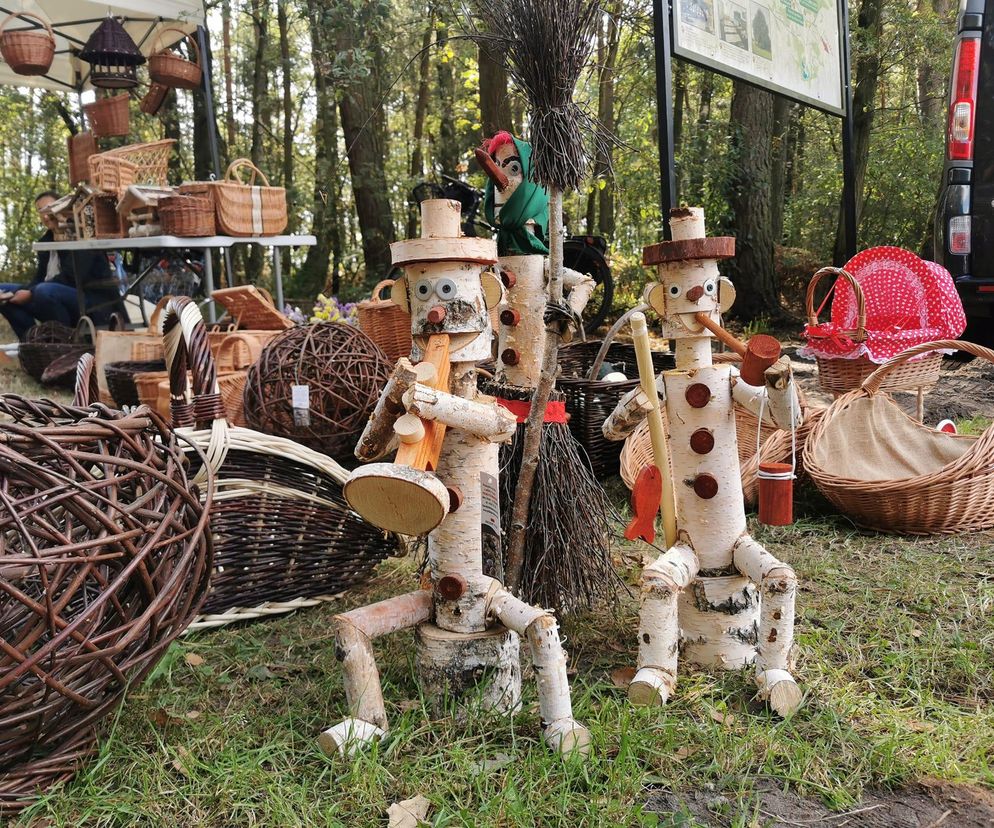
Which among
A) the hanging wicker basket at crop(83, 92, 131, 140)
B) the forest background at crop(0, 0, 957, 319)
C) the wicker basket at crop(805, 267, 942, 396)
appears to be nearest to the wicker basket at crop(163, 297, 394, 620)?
the wicker basket at crop(805, 267, 942, 396)

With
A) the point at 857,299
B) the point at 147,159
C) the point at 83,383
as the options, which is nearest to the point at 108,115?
the point at 147,159

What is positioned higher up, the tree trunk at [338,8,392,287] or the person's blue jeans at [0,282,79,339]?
the tree trunk at [338,8,392,287]

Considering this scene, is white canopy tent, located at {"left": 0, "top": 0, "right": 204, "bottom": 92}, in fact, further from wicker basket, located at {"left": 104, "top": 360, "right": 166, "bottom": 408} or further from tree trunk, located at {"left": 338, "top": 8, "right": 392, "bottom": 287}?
wicker basket, located at {"left": 104, "top": 360, "right": 166, "bottom": 408}

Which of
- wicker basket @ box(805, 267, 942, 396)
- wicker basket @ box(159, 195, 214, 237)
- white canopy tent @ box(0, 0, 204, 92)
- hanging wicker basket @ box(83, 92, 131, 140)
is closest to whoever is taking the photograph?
wicker basket @ box(805, 267, 942, 396)

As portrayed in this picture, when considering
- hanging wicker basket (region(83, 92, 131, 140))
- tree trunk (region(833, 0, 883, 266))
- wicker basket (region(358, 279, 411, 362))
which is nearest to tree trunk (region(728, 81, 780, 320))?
tree trunk (region(833, 0, 883, 266))

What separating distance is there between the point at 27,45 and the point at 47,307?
7.33ft

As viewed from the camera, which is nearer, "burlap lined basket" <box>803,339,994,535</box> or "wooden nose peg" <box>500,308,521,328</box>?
"wooden nose peg" <box>500,308,521,328</box>

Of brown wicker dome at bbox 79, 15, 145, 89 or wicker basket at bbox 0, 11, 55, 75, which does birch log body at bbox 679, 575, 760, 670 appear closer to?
brown wicker dome at bbox 79, 15, 145, 89

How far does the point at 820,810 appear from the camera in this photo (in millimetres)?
1508

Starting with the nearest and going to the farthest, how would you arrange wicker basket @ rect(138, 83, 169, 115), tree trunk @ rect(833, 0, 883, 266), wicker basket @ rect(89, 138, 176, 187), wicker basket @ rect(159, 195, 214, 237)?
wicker basket @ rect(159, 195, 214, 237)
wicker basket @ rect(89, 138, 176, 187)
wicker basket @ rect(138, 83, 169, 115)
tree trunk @ rect(833, 0, 883, 266)

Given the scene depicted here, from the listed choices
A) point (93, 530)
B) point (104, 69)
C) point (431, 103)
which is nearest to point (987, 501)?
point (93, 530)

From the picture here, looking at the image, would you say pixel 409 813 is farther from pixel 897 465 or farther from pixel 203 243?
pixel 203 243

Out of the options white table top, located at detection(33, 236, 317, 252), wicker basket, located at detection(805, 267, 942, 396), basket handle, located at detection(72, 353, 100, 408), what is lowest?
wicker basket, located at detection(805, 267, 942, 396)

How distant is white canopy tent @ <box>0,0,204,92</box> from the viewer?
7426 millimetres
